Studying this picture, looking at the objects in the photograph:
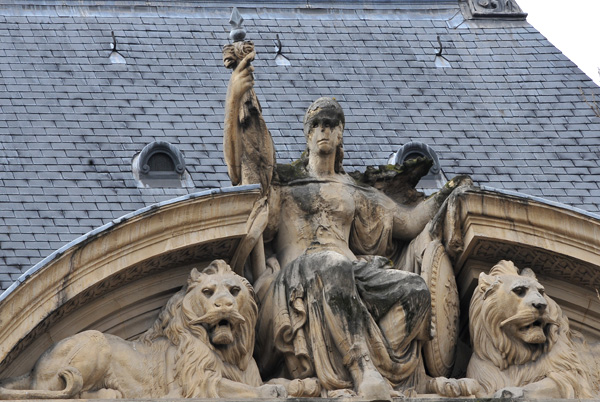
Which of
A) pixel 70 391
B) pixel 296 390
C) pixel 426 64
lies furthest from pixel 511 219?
pixel 426 64

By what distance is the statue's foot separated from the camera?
17234 mm

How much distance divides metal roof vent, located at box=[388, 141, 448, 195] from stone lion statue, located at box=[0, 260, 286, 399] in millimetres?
4610

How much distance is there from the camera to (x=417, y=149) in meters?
22.5

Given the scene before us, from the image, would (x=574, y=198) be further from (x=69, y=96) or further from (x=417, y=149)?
(x=69, y=96)

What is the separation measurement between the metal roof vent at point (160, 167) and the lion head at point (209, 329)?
409 centimetres

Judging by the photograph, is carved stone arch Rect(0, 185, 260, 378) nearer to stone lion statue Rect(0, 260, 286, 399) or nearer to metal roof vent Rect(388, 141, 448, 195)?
stone lion statue Rect(0, 260, 286, 399)

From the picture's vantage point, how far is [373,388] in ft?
56.6

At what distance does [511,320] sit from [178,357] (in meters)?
2.69

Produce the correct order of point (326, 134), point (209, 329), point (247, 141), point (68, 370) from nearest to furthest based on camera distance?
point (68, 370), point (209, 329), point (247, 141), point (326, 134)

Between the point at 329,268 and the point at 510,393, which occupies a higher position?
the point at 329,268

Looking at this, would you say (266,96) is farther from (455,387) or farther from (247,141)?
(455,387)

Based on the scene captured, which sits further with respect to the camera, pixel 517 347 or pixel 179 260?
pixel 179 260

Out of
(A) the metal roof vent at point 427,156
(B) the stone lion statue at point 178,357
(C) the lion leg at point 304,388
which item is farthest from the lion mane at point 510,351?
(A) the metal roof vent at point 427,156

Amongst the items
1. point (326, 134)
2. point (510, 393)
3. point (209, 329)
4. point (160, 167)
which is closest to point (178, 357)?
point (209, 329)
